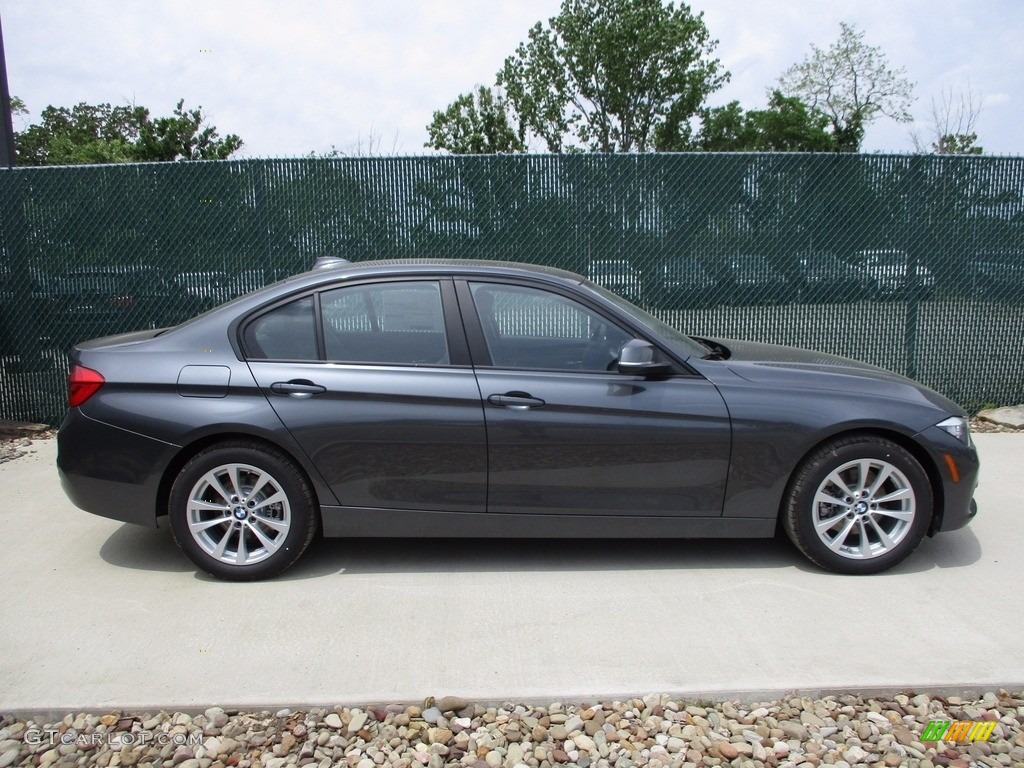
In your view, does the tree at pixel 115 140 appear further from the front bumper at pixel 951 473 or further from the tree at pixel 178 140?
the front bumper at pixel 951 473

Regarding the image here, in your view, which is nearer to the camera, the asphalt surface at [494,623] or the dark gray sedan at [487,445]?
the asphalt surface at [494,623]

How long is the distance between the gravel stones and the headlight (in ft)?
4.62

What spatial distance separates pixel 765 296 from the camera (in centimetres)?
748

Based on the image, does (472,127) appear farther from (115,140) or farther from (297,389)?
(297,389)

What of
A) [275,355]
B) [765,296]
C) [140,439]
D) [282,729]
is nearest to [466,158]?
[765,296]

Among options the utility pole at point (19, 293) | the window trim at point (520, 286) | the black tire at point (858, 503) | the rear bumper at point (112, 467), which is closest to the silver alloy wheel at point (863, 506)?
the black tire at point (858, 503)

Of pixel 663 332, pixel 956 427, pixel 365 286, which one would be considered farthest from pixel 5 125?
pixel 956 427

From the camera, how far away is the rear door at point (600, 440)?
4.11 m

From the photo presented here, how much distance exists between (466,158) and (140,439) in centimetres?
419

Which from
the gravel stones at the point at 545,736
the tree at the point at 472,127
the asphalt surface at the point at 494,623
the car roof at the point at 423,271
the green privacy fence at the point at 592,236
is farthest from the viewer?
the tree at the point at 472,127

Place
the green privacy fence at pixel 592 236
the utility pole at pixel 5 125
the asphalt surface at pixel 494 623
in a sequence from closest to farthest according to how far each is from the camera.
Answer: the asphalt surface at pixel 494 623, the green privacy fence at pixel 592 236, the utility pole at pixel 5 125

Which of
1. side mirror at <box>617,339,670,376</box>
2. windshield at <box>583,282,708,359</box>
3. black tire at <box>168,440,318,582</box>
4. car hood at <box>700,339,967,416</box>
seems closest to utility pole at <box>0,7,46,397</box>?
black tire at <box>168,440,318,582</box>

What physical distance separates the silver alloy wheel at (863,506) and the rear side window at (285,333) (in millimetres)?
2660

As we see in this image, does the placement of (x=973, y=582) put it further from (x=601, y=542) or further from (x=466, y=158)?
(x=466, y=158)
